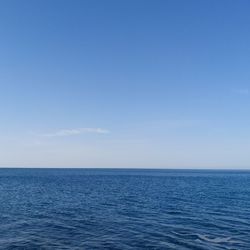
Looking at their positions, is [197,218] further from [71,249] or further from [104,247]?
[71,249]

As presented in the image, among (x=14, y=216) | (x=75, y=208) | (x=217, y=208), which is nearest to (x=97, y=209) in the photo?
(x=75, y=208)

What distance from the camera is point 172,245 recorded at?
29.5 metres

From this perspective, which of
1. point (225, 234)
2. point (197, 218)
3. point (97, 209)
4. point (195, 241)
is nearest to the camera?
point (195, 241)

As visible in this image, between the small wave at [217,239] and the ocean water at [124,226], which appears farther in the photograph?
the small wave at [217,239]

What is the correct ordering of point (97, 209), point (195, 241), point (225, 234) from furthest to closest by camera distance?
point (97, 209) < point (225, 234) < point (195, 241)

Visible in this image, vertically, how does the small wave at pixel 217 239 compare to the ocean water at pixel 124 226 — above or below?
below

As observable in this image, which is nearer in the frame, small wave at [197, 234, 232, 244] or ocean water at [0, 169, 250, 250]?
ocean water at [0, 169, 250, 250]

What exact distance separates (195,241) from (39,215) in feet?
84.4

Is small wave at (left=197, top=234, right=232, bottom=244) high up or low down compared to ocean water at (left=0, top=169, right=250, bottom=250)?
down

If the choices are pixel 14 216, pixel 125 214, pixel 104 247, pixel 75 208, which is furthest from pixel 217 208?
pixel 14 216

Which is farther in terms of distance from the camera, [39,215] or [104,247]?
[39,215]

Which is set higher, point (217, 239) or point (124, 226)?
point (124, 226)

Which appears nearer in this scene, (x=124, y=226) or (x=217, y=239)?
(x=217, y=239)

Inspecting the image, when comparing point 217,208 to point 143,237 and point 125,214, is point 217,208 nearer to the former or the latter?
point 125,214
